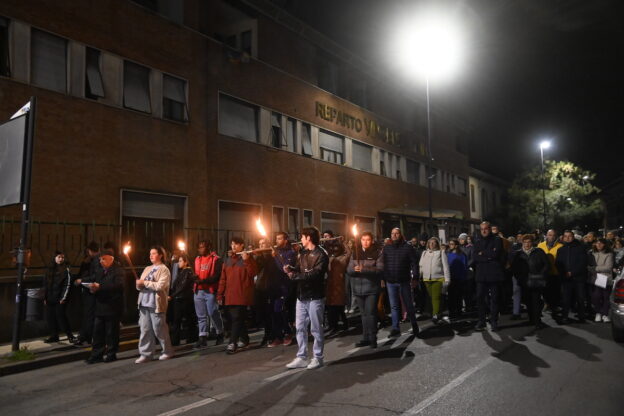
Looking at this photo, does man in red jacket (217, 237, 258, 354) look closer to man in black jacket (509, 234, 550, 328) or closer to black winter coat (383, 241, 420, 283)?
black winter coat (383, 241, 420, 283)

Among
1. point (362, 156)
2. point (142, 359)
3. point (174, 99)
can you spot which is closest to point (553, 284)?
point (142, 359)

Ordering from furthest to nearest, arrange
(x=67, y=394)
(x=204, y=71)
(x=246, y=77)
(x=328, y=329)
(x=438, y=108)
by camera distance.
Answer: (x=438, y=108)
(x=246, y=77)
(x=204, y=71)
(x=328, y=329)
(x=67, y=394)

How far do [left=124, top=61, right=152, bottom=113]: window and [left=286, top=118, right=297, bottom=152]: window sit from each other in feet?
21.3

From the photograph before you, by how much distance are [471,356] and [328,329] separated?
3465 mm

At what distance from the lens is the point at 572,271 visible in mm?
10156

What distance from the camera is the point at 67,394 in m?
5.89

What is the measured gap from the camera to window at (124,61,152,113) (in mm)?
13694

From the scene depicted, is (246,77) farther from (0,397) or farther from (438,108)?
(438,108)

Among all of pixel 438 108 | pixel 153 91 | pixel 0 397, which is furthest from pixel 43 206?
pixel 438 108

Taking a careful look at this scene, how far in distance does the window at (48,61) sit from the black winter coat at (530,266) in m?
11.2

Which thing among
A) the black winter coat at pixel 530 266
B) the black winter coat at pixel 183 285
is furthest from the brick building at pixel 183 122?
the black winter coat at pixel 530 266

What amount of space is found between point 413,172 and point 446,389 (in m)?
25.1

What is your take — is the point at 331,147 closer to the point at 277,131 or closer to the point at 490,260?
the point at 277,131

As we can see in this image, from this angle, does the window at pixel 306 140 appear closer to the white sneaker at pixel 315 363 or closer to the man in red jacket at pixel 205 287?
the man in red jacket at pixel 205 287
